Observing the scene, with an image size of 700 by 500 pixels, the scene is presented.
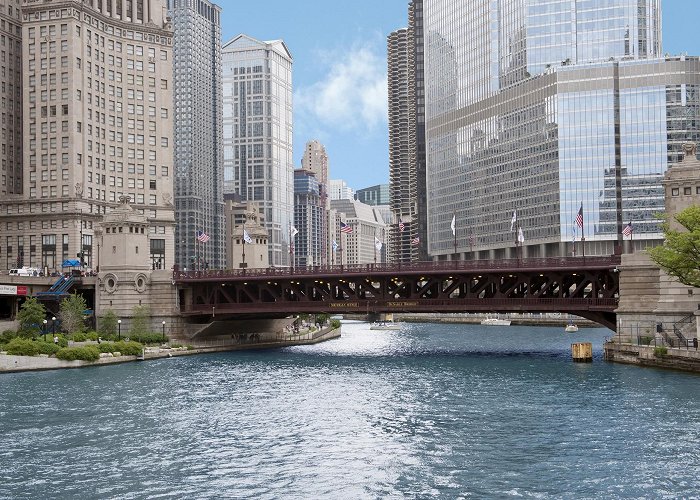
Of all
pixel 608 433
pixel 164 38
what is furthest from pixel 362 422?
pixel 164 38

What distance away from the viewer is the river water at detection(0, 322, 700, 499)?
48.3 metres

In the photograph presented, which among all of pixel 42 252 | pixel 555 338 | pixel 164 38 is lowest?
pixel 555 338

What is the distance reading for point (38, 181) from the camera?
166625 millimetres

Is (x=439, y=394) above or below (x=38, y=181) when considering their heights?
below

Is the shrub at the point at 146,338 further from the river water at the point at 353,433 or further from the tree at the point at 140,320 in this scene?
the river water at the point at 353,433

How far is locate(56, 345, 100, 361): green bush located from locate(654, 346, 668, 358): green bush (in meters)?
60.3

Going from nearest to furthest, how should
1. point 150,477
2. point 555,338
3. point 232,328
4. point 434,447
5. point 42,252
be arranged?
point 150,477
point 434,447
point 232,328
point 42,252
point 555,338

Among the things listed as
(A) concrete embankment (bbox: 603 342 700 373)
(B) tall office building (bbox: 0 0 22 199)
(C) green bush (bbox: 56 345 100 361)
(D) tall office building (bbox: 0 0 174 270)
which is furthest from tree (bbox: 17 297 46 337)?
(A) concrete embankment (bbox: 603 342 700 373)

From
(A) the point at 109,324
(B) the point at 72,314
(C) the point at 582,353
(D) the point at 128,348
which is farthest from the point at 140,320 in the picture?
(C) the point at 582,353

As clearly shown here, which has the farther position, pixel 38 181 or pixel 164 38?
pixel 164 38

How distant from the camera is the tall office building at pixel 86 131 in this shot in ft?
538

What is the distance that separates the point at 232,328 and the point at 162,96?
2159 inches

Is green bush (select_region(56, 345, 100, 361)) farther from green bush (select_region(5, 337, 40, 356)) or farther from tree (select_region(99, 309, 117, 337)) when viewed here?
tree (select_region(99, 309, 117, 337))

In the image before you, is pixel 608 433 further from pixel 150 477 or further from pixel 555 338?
pixel 555 338
